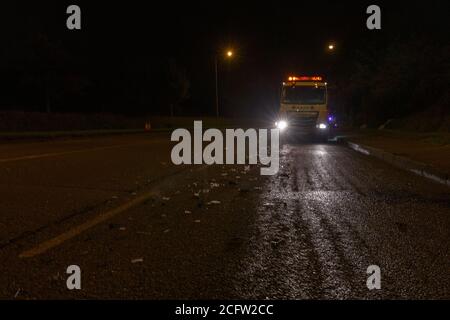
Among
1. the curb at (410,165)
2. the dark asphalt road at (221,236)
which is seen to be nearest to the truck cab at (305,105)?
the curb at (410,165)

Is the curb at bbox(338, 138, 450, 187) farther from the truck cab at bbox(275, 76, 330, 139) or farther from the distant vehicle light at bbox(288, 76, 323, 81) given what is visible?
the distant vehicle light at bbox(288, 76, 323, 81)

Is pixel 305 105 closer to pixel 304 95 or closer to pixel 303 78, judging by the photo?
pixel 304 95

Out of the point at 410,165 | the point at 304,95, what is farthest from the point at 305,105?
the point at 410,165

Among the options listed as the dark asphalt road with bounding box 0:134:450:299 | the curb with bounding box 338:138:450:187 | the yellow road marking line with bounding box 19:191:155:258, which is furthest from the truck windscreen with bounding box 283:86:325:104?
the yellow road marking line with bounding box 19:191:155:258

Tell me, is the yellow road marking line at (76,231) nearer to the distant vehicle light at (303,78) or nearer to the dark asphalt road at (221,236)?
the dark asphalt road at (221,236)

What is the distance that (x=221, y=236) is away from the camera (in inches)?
241

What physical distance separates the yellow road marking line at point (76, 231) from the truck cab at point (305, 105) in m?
19.3

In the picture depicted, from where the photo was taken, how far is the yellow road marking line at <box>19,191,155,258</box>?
17.6 feet

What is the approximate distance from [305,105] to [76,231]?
21851mm

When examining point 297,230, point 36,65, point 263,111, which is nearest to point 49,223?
point 297,230

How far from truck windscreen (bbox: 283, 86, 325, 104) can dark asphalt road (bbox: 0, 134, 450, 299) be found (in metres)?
15.9

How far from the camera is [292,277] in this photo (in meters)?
4.61

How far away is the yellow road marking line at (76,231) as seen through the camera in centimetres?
536
